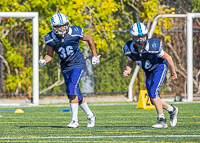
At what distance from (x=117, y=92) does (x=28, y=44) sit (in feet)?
9.25

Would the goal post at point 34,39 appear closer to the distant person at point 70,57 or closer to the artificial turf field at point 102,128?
the artificial turf field at point 102,128

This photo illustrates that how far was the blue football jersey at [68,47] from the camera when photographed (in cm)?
709

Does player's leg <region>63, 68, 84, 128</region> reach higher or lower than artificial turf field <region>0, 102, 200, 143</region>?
higher

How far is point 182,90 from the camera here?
13.1 metres

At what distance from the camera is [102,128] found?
6.82 meters

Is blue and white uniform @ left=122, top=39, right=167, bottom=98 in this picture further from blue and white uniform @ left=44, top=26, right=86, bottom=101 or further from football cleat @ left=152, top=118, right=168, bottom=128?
blue and white uniform @ left=44, top=26, right=86, bottom=101

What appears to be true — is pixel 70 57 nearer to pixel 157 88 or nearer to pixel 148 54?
pixel 148 54

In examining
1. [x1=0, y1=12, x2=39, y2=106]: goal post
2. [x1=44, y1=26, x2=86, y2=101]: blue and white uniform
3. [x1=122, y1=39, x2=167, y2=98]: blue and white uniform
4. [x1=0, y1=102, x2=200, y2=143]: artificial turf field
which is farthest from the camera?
[x1=0, y1=12, x2=39, y2=106]: goal post

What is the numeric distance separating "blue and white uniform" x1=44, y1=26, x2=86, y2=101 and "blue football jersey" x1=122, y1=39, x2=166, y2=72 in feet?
2.24

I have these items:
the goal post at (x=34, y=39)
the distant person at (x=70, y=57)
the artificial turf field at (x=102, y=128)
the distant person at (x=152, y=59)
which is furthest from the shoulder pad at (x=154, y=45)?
the goal post at (x=34, y=39)

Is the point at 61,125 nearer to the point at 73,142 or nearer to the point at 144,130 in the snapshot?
the point at 144,130

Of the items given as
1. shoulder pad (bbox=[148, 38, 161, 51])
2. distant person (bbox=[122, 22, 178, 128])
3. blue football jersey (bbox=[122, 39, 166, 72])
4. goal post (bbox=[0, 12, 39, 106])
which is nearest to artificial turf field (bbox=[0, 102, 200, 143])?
distant person (bbox=[122, 22, 178, 128])

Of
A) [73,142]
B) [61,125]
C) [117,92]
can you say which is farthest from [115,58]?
[73,142]

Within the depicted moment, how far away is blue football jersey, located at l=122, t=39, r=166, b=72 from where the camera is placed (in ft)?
22.7
